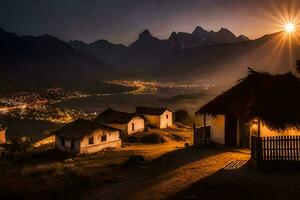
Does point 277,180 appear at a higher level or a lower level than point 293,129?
lower

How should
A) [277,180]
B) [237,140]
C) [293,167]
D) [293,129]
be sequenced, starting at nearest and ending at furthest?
[277,180] → [293,167] → [293,129] → [237,140]

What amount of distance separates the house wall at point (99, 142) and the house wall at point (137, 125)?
11695 millimetres

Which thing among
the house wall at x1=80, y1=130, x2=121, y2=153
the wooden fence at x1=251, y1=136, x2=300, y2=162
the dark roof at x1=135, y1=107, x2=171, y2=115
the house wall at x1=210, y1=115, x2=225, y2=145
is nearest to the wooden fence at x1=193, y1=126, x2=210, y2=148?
the house wall at x1=210, y1=115, x2=225, y2=145

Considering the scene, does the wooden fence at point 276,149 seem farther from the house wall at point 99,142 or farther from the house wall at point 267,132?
the house wall at point 99,142

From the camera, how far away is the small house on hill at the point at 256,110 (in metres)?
23.3

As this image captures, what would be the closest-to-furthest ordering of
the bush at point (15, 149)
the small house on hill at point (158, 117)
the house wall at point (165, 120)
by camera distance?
the bush at point (15, 149), the small house on hill at point (158, 117), the house wall at point (165, 120)

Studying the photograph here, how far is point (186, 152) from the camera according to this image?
27516 millimetres

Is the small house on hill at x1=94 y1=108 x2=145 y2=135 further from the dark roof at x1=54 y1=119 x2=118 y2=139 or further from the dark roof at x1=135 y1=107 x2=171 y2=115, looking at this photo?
the dark roof at x1=54 y1=119 x2=118 y2=139

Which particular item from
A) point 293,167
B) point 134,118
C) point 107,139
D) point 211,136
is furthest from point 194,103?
point 293,167

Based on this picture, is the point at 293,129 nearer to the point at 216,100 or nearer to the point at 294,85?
the point at 294,85

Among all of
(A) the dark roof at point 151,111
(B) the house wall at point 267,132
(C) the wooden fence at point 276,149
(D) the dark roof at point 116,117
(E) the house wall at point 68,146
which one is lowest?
(E) the house wall at point 68,146

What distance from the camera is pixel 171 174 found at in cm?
1919

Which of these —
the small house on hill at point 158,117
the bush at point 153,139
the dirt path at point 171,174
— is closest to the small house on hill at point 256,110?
the dirt path at point 171,174

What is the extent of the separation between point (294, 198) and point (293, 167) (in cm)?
469
